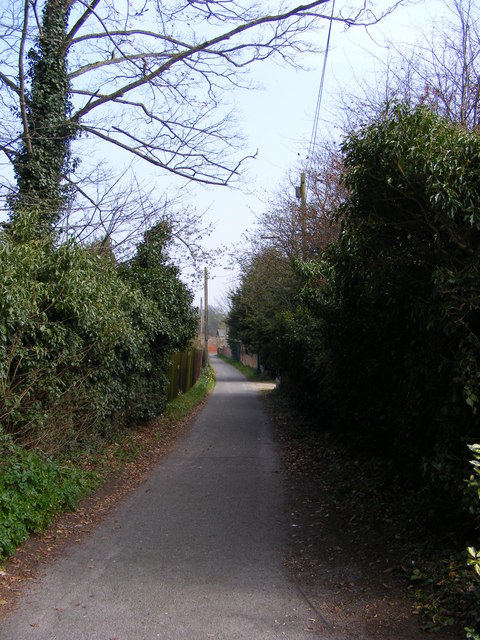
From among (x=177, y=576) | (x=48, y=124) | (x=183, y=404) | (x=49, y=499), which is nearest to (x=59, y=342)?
(x=49, y=499)

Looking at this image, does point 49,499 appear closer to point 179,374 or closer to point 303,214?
point 303,214

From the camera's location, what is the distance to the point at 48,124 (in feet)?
38.2

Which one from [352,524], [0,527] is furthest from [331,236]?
[0,527]

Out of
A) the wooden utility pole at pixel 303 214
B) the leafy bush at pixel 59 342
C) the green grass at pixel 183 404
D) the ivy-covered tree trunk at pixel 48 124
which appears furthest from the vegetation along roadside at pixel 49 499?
the wooden utility pole at pixel 303 214

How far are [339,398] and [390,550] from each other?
13.8 feet

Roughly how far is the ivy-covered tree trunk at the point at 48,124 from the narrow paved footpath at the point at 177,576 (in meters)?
5.72

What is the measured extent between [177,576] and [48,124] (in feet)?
30.3

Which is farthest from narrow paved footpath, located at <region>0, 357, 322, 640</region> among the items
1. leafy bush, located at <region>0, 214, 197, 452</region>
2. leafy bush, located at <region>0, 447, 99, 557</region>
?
leafy bush, located at <region>0, 214, 197, 452</region>

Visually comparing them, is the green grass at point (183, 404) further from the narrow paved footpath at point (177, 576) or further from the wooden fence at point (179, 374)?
the narrow paved footpath at point (177, 576)

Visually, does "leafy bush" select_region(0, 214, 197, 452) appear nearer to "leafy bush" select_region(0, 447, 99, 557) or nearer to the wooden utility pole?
"leafy bush" select_region(0, 447, 99, 557)

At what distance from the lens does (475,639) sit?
3.78 metres

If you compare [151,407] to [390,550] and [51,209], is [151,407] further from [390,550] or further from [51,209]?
[390,550]

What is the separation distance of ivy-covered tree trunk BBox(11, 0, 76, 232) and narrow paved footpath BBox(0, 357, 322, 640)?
5720mm

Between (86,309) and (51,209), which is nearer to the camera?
(86,309)
